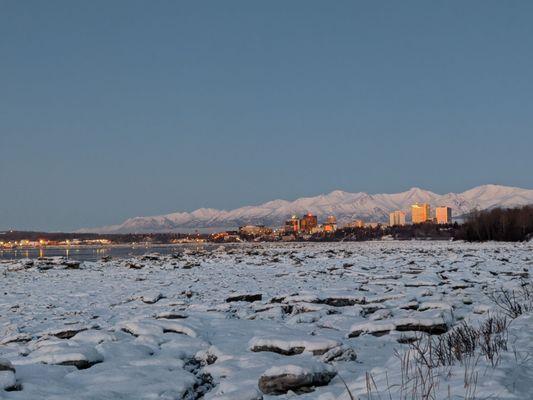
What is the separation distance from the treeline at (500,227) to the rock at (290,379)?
244 feet

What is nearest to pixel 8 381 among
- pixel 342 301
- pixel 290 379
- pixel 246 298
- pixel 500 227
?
pixel 290 379

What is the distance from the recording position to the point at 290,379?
5672mm

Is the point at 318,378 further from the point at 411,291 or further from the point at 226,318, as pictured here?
the point at 411,291

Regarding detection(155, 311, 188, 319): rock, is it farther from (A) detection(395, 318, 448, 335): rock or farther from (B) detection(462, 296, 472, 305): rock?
(B) detection(462, 296, 472, 305): rock

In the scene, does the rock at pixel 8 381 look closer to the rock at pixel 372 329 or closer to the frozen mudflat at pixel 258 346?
the frozen mudflat at pixel 258 346

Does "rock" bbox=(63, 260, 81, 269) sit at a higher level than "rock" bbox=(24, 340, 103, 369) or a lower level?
lower

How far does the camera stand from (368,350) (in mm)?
7711

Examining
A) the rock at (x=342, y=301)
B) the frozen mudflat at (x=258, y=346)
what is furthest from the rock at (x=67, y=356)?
the rock at (x=342, y=301)

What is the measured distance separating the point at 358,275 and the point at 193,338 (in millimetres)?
13703

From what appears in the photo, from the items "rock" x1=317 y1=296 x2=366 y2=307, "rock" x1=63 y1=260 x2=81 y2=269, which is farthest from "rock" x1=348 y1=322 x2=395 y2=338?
"rock" x1=63 y1=260 x2=81 y2=269

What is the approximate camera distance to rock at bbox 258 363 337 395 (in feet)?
18.6

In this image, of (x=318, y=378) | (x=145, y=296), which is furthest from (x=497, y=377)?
(x=145, y=296)

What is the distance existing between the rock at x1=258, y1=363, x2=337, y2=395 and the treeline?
74.3m

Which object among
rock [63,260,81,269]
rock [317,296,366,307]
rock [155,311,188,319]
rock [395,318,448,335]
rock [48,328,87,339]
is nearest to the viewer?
rock [395,318,448,335]
